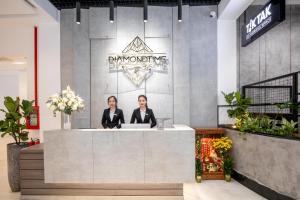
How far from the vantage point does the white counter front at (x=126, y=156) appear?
351 centimetres

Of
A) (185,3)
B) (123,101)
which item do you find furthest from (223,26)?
(123,101)

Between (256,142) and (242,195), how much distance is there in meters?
0.95

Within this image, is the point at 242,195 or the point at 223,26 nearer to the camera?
the point at 242,195

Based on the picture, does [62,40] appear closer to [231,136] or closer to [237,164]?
[231,136]

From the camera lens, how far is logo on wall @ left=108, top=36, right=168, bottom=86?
19.0ft

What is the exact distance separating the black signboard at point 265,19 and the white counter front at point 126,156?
234 centimetres

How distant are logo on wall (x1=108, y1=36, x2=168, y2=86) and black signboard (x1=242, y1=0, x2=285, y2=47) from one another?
1988 millimetres

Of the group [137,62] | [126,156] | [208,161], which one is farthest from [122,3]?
[208,161]

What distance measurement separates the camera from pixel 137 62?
5.83 m

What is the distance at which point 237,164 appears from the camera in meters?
4.77

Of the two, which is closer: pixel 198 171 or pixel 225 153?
pixel 198 171

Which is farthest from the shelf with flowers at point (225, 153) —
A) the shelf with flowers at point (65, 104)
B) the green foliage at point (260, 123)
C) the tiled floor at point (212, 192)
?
the shelf with flowers at point (65, 104)

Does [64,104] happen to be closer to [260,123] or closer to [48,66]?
[48,66]

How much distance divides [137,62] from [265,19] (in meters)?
2.98
